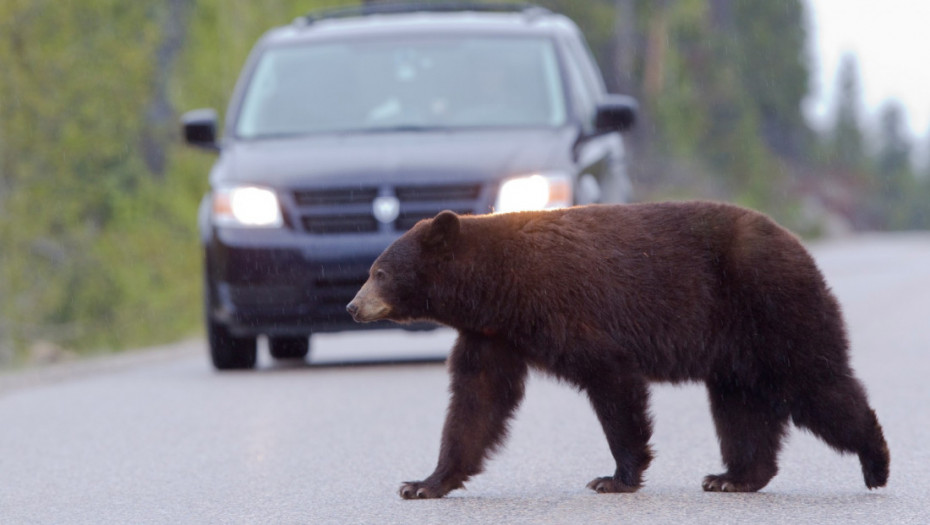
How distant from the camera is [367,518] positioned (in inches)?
224

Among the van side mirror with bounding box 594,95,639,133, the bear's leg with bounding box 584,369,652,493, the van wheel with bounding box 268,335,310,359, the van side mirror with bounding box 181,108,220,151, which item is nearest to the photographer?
the bear's leg with bounding box 584,369,652,493

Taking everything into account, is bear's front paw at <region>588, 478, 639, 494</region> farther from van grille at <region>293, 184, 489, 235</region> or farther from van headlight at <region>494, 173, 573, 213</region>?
van grille at <region>293, 184, 489, 235</region>

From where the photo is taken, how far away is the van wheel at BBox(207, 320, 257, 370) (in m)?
11.7

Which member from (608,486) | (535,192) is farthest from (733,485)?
(535,192)

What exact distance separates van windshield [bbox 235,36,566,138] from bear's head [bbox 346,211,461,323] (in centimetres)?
548

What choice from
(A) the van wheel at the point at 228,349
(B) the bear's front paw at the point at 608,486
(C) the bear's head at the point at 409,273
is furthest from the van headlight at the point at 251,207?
(B) the bear's front paw at the point at 608,486

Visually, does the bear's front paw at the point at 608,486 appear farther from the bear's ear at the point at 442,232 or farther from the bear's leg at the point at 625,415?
the bear's ear at the point at 442,232

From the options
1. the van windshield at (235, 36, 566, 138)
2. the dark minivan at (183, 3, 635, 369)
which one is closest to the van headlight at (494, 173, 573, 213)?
the dark minivan at (183, 3, 635, 369)

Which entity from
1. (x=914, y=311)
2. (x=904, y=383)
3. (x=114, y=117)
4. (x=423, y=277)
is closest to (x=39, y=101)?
(x=114, y=117)

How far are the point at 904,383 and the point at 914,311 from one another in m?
7.86

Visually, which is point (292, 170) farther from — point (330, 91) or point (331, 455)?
point (331, 455)

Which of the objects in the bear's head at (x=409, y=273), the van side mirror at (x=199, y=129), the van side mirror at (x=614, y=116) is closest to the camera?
the bear's head at (x=409, y=273)

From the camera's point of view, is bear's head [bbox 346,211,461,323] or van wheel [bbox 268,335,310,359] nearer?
bear's head [bbox 346,211,461,323]

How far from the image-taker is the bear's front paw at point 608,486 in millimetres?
5945
